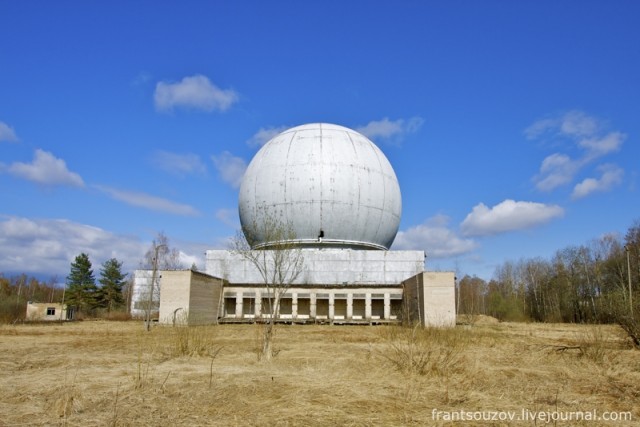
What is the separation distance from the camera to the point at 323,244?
1515 inches

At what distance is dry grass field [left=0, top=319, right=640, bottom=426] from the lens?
619 centimetres

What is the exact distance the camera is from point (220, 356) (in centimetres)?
1259

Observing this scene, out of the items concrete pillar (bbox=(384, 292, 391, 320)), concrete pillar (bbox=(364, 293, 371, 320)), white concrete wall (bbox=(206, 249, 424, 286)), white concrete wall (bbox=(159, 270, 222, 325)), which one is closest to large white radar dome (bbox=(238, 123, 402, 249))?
white concrete wall (bbox=(206, 249, 424, 286))

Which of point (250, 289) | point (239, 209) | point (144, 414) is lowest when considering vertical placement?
point (144, 414)

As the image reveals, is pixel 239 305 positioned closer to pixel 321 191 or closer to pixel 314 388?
pixel 321 191

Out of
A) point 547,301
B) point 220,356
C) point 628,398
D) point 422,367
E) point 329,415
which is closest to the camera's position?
point 329,415

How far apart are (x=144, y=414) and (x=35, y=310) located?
43.3 m

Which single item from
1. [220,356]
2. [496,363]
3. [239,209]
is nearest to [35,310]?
[239,209]

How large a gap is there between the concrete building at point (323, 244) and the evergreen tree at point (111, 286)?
28098 mm

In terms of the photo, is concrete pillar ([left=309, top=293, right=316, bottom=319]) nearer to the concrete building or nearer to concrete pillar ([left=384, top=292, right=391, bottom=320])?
the concrete building

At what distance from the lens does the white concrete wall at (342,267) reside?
37.4 metres

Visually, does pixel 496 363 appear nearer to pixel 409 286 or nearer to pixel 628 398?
pixel 628 398

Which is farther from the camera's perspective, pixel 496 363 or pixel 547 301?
pixel 547 301

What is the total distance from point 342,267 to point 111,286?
40.4 meters
